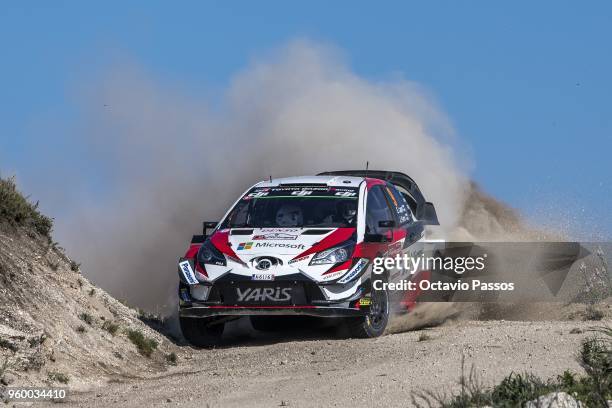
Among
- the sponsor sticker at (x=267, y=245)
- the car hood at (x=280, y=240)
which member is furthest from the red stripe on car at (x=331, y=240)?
the sponsor sticker at (x=267, y=245)

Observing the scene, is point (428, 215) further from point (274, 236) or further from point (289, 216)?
point (274, 236)

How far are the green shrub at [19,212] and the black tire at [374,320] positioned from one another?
3.69m

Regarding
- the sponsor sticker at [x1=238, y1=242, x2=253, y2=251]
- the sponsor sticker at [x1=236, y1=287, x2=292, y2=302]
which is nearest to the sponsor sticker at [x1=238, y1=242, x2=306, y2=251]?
the sponsor sticker at [x1=238, y1=242, x2=253, y2=251]

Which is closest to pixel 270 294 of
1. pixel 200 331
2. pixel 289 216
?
pixel 200 331

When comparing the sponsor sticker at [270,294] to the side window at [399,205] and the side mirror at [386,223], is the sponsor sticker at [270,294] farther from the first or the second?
the side window at [399,205]

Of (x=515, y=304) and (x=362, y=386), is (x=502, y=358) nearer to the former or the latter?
(x=362, y=386)

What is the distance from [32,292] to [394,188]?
5406mm

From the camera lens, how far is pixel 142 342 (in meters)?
13.3

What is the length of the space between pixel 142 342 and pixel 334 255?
7.47ft

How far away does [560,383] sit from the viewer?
8.95 meters

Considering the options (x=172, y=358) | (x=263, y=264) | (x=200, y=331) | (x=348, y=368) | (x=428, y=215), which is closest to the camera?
(x=348, y=368)

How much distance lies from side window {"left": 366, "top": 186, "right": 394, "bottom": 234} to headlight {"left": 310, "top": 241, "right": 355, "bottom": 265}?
60 cm

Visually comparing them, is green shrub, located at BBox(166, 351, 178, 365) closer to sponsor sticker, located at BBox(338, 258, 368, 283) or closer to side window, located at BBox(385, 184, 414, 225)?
sponsor sticker, located at BBox(338, 258, 368, 283)

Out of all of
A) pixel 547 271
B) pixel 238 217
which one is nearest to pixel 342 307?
pixel 238 217
